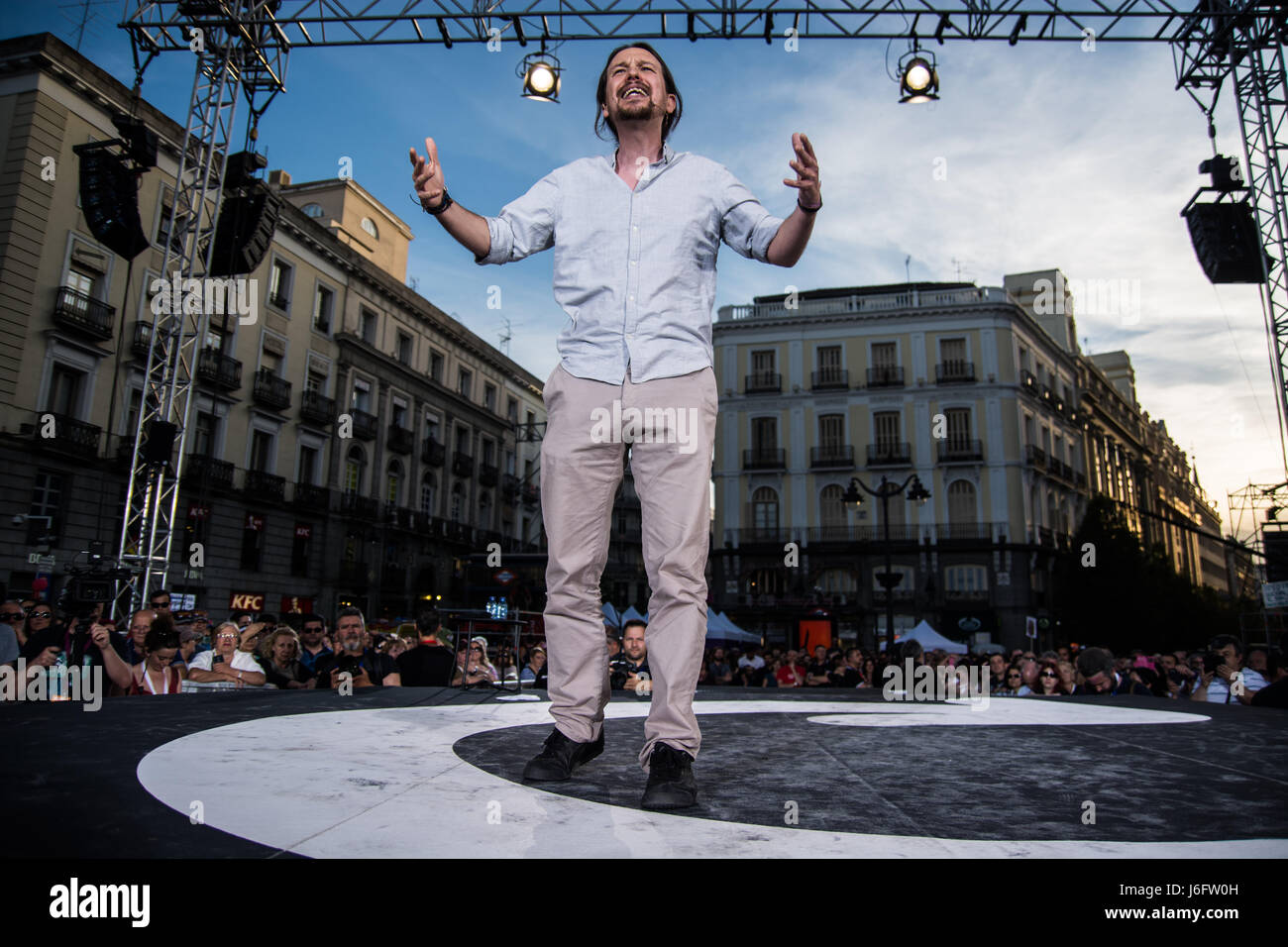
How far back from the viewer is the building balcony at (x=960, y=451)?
33.0 m

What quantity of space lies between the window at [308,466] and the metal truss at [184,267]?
630 inches

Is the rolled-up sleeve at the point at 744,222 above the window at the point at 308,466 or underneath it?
underneath

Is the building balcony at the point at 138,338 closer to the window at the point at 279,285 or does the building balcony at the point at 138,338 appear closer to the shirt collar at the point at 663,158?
the window at the point at 279,285

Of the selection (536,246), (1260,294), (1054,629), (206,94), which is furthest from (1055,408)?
(536,246)

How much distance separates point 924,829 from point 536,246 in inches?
71.4

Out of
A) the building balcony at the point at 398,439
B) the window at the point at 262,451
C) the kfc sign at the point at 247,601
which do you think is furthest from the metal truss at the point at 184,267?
the building balcony at the point at 398,439

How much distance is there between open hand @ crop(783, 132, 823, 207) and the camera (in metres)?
2.03

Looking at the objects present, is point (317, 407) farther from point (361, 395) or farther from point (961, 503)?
point (961, 503)

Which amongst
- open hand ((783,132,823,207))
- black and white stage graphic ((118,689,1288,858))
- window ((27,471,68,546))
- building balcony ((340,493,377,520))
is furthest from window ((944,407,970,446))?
open hand ((783,132,823,207))

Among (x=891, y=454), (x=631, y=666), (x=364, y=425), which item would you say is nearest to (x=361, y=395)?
(x=364, y=425)

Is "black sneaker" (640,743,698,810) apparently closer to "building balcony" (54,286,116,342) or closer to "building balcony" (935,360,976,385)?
"building balcony" (54,286,116,342)

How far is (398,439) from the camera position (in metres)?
30.6

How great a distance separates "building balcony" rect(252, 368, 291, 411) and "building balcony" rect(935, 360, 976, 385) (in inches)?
975

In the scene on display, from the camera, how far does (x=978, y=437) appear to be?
33500 millimetres
